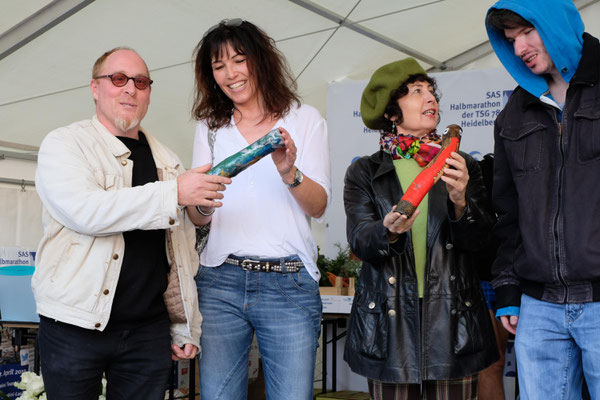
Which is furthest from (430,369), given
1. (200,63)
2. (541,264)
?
(200,63)

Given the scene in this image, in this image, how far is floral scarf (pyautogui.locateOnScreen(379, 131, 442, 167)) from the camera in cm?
247

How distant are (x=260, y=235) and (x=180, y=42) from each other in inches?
157

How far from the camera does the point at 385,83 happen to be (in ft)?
8.75

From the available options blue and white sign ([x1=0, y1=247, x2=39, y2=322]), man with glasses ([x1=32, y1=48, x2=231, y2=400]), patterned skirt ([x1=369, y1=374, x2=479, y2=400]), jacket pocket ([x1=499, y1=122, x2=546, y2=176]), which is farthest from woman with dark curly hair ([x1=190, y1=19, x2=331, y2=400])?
blue and white sign ([x1=0, y1=247, x2=39, y2=322])

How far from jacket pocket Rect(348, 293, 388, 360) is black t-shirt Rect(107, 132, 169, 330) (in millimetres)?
693

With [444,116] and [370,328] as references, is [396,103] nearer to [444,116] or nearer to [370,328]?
[370,328]

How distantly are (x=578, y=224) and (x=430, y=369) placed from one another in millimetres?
727

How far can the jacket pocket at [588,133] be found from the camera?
1.91 meters

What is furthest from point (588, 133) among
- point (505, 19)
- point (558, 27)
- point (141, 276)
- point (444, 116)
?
point (444, 116)

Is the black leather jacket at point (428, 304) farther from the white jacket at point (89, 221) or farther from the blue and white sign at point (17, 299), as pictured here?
the blue and white sign at point (17, 299)

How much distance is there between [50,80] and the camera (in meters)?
5.86

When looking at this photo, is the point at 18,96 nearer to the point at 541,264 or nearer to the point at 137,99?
the point at 137,99

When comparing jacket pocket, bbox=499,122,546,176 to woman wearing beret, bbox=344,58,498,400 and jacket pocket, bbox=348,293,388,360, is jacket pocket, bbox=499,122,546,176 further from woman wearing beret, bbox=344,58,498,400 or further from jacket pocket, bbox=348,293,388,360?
jacket pocket, bbox=348,293,388,360

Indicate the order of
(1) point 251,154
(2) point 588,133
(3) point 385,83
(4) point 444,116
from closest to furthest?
(2) point 588,133 → (1) point 251,154 → (3) point 385,83 → (4) point 444,116
